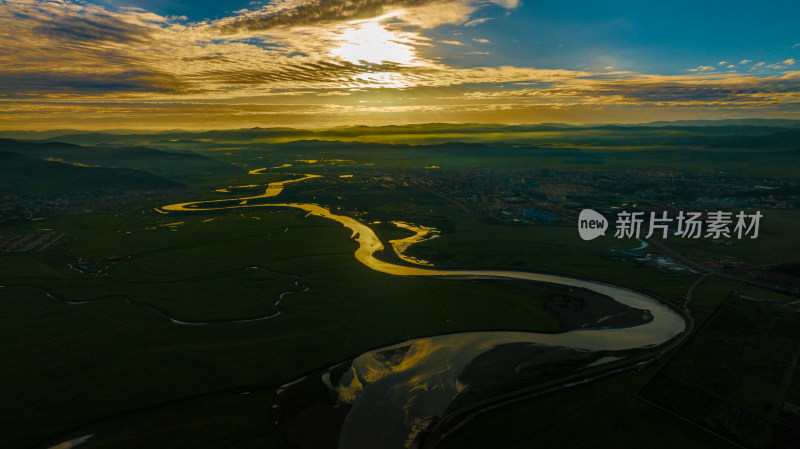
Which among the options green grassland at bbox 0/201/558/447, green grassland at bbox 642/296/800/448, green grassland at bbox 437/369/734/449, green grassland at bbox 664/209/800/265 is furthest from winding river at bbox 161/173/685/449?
green grassland at bbox 664/209/800/265

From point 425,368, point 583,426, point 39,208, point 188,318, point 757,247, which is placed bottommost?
point 39,208

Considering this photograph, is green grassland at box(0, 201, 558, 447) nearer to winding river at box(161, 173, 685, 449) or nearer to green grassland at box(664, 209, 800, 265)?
winding river at box(161, 173, 685, 449)

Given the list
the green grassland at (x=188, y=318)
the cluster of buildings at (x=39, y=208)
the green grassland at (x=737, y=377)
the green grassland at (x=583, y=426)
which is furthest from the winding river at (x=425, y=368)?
the cluster of buildings at (x=39, y=208)

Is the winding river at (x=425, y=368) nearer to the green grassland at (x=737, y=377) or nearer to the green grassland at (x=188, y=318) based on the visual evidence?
the green grassland at (x=188, y=318)

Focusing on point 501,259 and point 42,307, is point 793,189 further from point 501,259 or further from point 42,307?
point 42,307

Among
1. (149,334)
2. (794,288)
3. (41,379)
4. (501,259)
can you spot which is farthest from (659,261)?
(41,379)

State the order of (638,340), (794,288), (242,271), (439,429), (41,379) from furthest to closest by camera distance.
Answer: (242,271), (794,288), (638,340), (41,379), (439,429)

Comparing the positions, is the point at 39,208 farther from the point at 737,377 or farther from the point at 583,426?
the point at 737,377

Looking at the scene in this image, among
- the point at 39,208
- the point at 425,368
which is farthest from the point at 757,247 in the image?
the point at 39,208
